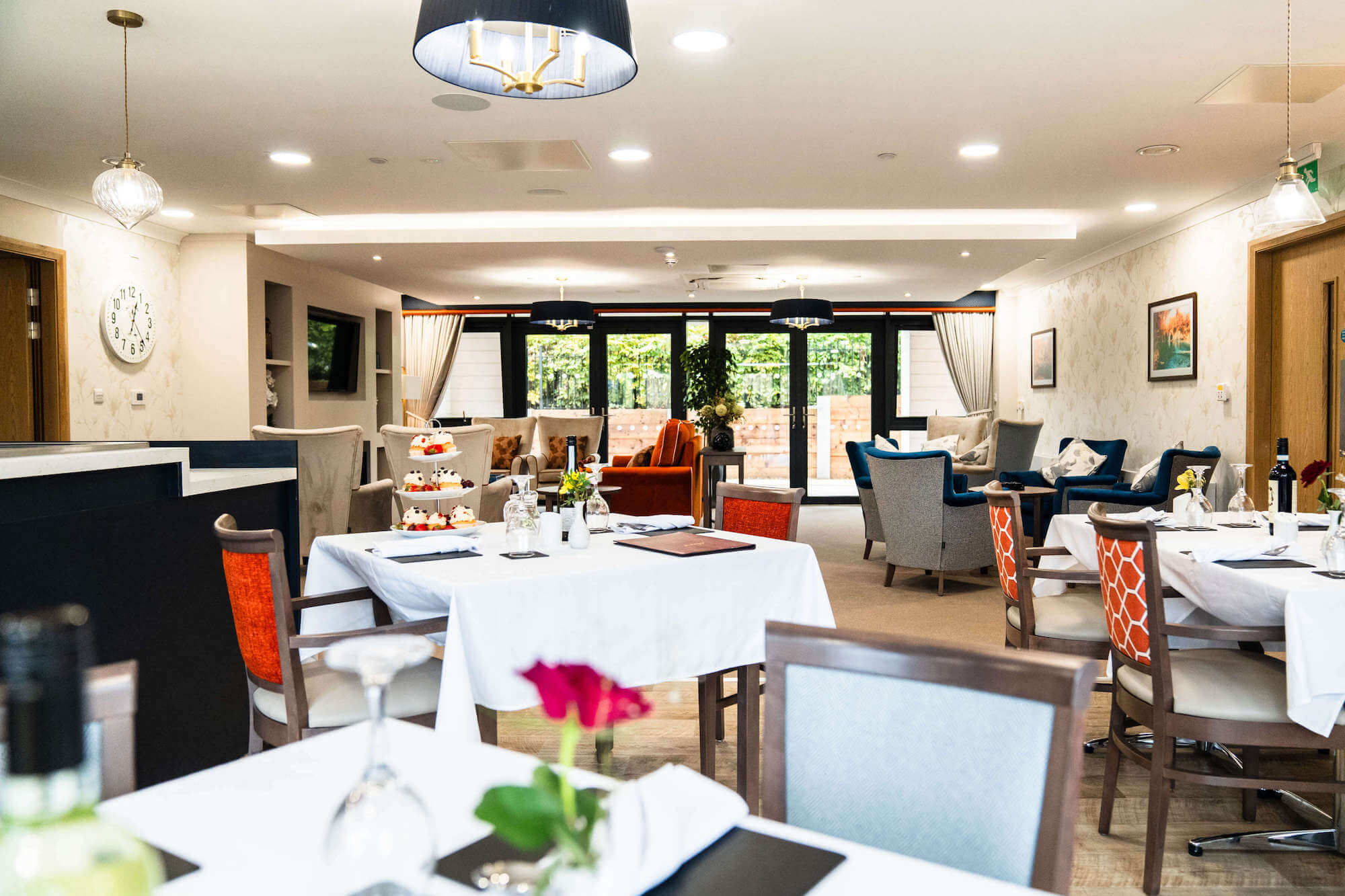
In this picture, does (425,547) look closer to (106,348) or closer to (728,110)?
(728,110)

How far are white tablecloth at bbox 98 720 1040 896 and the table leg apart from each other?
1.51m

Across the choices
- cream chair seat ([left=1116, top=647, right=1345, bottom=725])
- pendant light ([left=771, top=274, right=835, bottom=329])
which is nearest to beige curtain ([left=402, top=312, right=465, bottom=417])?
pendant light ([left=771, top=274, right=835, bottom=329])

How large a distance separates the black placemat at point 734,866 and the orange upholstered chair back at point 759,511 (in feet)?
6.70

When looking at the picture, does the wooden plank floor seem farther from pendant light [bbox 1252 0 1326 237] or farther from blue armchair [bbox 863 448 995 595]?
pendant light [bbox 1252 0 1326 237]

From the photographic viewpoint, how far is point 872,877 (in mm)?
815

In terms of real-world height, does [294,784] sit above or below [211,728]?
above

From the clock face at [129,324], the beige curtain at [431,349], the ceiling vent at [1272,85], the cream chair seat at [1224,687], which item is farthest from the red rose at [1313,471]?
the beige curtain at [431,349]

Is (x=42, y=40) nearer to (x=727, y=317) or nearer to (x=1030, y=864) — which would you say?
(x=1030, y=864)

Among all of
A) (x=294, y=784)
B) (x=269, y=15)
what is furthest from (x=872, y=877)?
(x=269, y=15)

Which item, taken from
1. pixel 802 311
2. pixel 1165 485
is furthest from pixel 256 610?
pixel 802 311

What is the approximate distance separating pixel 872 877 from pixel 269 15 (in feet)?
11.7

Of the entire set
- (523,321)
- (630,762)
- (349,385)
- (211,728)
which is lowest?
(630,762)

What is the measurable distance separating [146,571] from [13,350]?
4631 mm

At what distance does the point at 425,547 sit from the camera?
8.24ft
